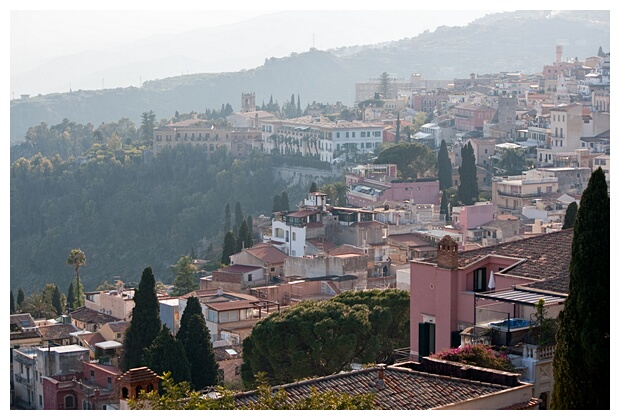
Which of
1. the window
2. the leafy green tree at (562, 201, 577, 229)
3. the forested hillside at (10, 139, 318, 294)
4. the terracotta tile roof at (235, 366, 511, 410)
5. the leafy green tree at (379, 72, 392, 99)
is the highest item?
the window

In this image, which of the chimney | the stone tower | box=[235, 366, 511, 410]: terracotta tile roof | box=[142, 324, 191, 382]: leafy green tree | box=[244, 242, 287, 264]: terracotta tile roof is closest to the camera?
box=[235, 366, 511, 410]: terracotta tile roof

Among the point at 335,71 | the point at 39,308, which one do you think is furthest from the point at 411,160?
the point at 335,71

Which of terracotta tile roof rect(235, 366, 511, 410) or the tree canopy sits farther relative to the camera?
the tree canopy

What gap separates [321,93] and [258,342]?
8258 centimetres

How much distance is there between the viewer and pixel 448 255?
33.6ft

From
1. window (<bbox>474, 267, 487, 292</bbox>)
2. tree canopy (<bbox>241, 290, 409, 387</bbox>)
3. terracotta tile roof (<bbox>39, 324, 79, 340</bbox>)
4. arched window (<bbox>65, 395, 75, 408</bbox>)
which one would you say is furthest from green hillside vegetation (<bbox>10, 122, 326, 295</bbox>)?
window (<bbox>474, 267, 487, 292</bbox>)

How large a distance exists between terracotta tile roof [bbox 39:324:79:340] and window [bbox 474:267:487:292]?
1411cm

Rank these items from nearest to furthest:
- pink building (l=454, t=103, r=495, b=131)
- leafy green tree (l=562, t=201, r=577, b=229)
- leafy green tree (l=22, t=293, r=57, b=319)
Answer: leafy green tree (l=562, t=201, r=577, b=229) → leafy green tree (l=22, t=293, r=57, b=319) → pink building (l=454, t=103, r=495, b=131)

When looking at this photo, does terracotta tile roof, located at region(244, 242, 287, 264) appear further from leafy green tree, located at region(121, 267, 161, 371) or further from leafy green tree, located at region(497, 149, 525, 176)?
leafy green tree, located at region(497, 149, 525, 176)

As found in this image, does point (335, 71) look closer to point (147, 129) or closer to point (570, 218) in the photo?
point (147, 129)

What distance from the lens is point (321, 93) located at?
Result: 98.3 meters

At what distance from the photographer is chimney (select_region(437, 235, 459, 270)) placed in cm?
1009

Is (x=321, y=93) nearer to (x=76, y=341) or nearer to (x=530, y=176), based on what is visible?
(x=530, y=176)

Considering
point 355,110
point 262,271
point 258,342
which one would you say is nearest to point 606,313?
point 258,342
